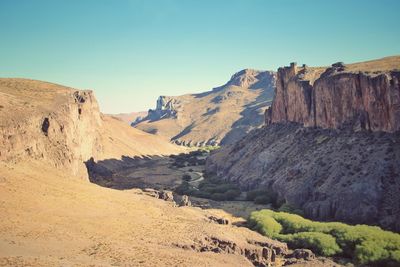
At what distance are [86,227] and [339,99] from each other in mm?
49810

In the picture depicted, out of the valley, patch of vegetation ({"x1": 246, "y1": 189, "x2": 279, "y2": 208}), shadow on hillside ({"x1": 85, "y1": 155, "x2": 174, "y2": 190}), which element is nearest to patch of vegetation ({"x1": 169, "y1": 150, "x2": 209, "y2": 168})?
shadow on hillside ({"x1": 85, "y1": 155, "x2": 174, "y2": 190})

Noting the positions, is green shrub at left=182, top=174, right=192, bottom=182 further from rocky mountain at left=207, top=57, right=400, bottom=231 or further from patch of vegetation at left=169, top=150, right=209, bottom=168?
patch of vegetation at left=169, top=150, right=209, bottom=168

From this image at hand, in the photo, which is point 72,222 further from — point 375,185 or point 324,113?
point 324,113

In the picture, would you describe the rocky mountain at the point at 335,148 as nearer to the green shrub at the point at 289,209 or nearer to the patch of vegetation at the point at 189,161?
the green shrub at the point at 289,209

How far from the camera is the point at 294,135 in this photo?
8469cm

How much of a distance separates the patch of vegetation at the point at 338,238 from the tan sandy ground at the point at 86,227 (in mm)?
4225

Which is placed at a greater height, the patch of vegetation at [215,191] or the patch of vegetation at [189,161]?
the patch of vegetation at [189,161]

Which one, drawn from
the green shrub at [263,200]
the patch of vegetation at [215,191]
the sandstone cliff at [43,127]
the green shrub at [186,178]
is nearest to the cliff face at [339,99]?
the green shrub at [263,200]

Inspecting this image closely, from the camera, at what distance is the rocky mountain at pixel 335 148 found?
5506 cm

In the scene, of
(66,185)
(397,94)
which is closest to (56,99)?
(66,185)

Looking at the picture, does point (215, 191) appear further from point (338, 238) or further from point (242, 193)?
point (338, 238)

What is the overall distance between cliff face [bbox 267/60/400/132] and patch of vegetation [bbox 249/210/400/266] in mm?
20284

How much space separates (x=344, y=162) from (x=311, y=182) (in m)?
5.40

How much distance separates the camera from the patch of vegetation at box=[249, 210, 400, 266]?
41312 millimetres
